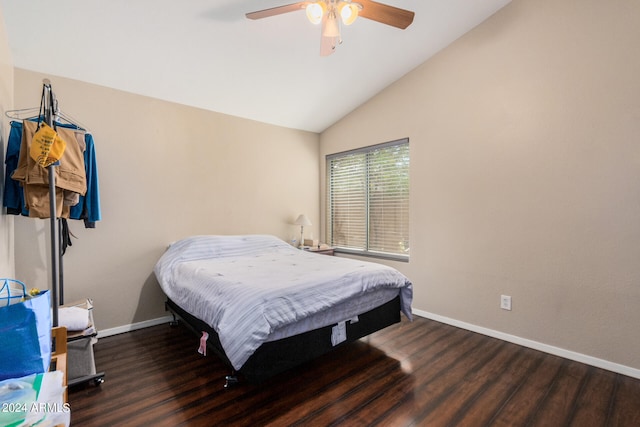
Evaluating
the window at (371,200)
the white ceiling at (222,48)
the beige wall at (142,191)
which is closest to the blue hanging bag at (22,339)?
the beige wall at (142,191)

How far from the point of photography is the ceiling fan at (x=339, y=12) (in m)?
1.89

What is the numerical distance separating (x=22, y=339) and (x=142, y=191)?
2.25 metres

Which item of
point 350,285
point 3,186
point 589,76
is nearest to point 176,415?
point 350,285

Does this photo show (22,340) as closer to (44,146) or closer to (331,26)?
(44,146)

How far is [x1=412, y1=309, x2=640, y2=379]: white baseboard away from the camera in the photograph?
2.19 metres

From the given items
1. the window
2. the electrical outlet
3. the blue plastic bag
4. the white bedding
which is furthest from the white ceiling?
the electrical outlet

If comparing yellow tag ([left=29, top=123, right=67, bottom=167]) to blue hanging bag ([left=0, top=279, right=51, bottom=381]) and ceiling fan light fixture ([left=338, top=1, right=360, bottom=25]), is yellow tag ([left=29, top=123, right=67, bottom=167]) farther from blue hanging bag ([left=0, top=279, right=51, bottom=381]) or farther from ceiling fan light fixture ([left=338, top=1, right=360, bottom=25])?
A: ceiling fan light fixture ([left=338, top=1, right=360, bottom=25])

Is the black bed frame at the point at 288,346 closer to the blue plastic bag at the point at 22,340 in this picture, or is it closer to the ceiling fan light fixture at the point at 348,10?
the blue plastic bag at the point at 22,340

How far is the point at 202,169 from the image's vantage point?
344 centimetres

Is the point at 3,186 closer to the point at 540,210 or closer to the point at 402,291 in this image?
the point at 402,291

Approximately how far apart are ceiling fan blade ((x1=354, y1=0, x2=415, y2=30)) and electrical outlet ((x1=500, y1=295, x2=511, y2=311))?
2.41 meters

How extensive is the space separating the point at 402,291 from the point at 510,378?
0.94 metres

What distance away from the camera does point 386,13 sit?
6.55 ft

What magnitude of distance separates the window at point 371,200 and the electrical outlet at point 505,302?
108cm
